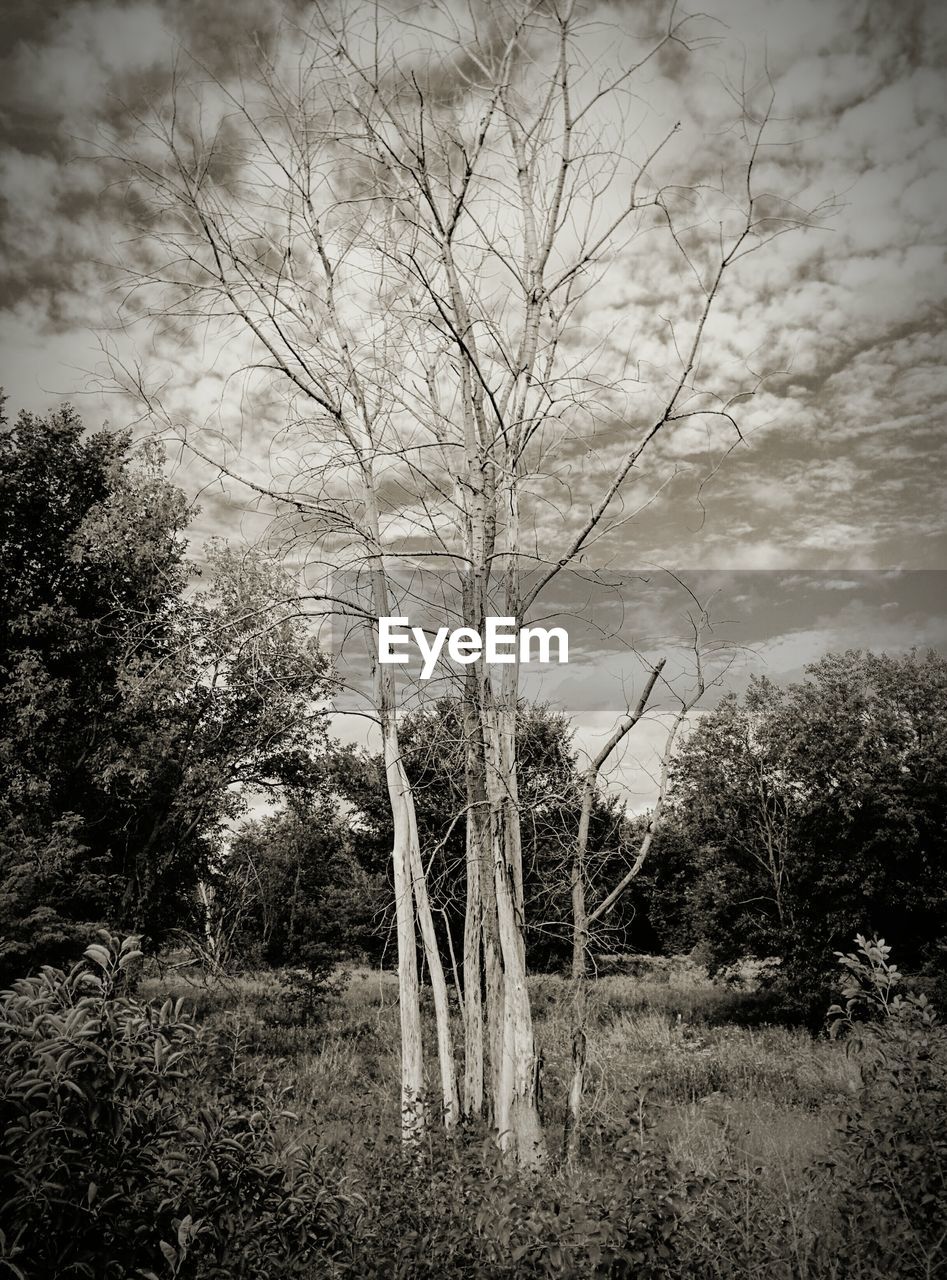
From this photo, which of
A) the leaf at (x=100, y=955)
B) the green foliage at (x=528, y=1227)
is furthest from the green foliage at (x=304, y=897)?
the leaf at (x=100, y=955)

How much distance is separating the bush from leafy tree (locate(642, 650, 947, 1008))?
1321 centimetres

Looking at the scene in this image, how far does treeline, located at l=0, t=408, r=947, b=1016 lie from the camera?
374 inches

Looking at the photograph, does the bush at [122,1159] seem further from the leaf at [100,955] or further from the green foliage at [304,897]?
the green foliage at [304,897]

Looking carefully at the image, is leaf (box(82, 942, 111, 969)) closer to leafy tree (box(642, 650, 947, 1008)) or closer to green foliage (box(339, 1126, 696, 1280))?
green foliage (box(339, 1126, 696, 1280))

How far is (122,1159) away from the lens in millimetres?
1722

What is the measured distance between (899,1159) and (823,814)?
11.4 metres

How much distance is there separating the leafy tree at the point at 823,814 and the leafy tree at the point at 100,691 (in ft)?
31.4

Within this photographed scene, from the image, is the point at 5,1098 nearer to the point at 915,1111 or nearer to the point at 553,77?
the point at 915,1111

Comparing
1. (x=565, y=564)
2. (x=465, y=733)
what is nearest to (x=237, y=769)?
(x=465, y=733)

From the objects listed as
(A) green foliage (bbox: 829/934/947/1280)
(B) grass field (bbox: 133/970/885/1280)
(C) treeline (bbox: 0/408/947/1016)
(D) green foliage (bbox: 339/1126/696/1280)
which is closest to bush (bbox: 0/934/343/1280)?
(B) grass field (bbox: 133/970/885/1280)

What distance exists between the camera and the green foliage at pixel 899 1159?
124 inches

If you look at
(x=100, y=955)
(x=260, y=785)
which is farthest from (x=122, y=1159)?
(x=260, y=785)

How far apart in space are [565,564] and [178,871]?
11594 mm

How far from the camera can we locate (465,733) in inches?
182
